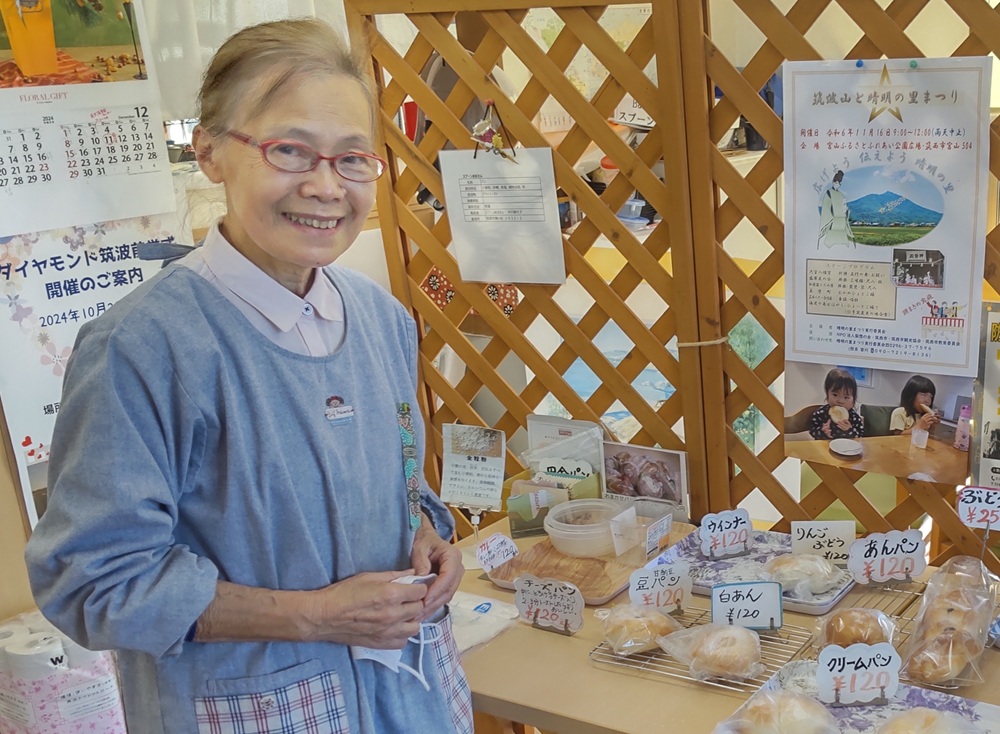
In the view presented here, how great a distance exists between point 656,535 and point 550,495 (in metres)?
0.25

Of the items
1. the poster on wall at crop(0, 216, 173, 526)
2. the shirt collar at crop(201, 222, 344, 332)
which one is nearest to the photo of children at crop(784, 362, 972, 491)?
the shirt collar at crop(201, 222, 344, 332)

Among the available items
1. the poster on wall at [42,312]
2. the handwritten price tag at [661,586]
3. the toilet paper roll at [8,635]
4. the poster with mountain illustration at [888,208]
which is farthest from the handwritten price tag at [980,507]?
the toilet paper roll at [8,635]

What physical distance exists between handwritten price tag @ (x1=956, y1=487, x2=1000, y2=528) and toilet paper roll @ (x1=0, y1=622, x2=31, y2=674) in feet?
5.00

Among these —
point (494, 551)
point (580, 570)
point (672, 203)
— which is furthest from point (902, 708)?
point (672, 203)

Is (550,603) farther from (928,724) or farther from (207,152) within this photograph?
(207,152)

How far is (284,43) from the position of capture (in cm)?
103

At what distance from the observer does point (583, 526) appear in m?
1.64

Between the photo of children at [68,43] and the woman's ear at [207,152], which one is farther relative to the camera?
the photo of children at [68,43]

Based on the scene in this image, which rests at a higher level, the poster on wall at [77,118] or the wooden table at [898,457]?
the poster on wall at [77,118]

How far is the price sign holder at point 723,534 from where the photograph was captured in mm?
1562

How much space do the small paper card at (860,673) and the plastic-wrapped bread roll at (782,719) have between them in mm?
42

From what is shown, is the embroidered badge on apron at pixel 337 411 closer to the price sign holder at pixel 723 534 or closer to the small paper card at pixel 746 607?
the small paper card at pixel 746 607

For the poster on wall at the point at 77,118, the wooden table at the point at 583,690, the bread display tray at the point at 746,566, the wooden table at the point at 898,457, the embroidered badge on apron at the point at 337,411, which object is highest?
the poster on wall at the point at 77,118

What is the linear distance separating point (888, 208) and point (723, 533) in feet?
1.81
